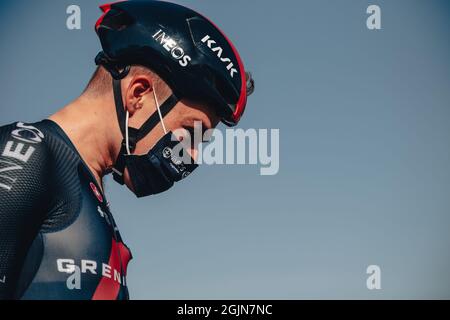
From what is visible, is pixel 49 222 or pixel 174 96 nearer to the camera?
pixel 49 222

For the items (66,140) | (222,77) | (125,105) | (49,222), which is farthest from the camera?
(222,77)

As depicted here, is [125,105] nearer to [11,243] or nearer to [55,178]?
[55,178]

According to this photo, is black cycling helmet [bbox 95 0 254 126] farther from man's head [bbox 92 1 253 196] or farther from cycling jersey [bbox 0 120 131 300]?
cycling jersey [bbox 0 120 131 300]

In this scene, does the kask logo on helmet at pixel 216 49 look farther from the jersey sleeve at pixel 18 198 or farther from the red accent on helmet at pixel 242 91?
the jersey sleeve at pixel 18 198

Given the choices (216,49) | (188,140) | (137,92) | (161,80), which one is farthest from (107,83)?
(216,49)


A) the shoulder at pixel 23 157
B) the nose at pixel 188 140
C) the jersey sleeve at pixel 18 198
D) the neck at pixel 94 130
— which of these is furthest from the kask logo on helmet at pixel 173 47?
the jersey sleeve at pixel 18 198

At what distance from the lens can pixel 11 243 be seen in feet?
11.5

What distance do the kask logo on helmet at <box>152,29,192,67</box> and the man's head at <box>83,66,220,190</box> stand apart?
0.80 ft

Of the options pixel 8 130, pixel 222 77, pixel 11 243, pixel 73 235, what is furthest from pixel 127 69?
pixel 11 243

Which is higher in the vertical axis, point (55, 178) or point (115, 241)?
point (55, 178)

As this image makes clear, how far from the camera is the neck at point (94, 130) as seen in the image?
4448mm

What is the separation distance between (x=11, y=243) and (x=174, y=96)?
2.06m

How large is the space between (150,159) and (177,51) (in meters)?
0.98

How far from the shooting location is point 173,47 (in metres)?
5.09
